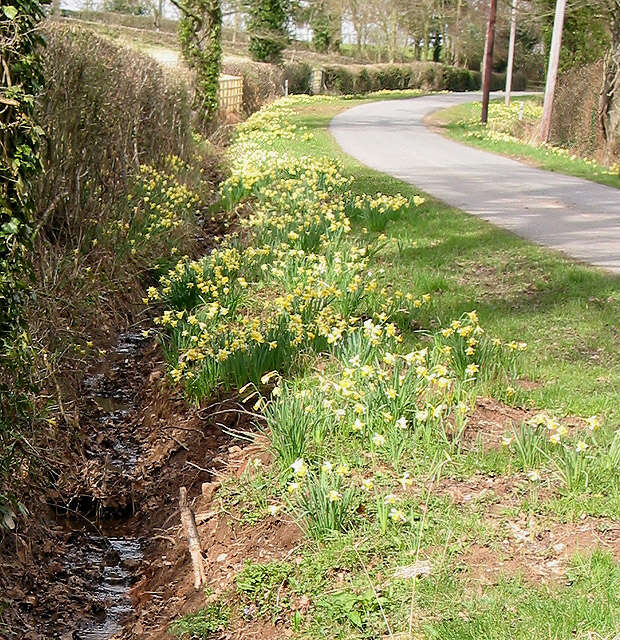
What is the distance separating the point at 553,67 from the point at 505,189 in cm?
871

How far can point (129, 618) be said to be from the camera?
410 centimetres

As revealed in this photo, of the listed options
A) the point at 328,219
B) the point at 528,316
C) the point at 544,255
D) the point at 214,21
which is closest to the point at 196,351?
→ the point at 528,316

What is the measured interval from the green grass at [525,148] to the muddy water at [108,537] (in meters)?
10.0

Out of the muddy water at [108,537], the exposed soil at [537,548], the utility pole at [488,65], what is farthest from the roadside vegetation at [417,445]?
the utility pole at [488,65]

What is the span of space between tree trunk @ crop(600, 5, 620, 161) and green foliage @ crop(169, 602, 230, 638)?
16.6m

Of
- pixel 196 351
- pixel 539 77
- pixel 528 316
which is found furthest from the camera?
pixel 539 77

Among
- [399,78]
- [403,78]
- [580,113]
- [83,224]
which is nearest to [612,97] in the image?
[580,113]

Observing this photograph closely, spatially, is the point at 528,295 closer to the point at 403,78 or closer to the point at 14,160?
the point at 14,160

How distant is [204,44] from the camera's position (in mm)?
21812

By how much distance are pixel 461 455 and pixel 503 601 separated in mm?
1119

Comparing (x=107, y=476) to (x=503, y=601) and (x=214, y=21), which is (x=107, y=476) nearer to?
(x=503, y=601)

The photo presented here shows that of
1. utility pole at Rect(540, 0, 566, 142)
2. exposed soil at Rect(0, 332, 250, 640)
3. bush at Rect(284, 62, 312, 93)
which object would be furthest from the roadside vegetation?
bush at Rect(284, 62, 312, 93)

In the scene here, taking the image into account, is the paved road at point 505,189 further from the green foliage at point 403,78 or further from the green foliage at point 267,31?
the green foliage at point 403,78

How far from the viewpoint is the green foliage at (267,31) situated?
37.4 m
